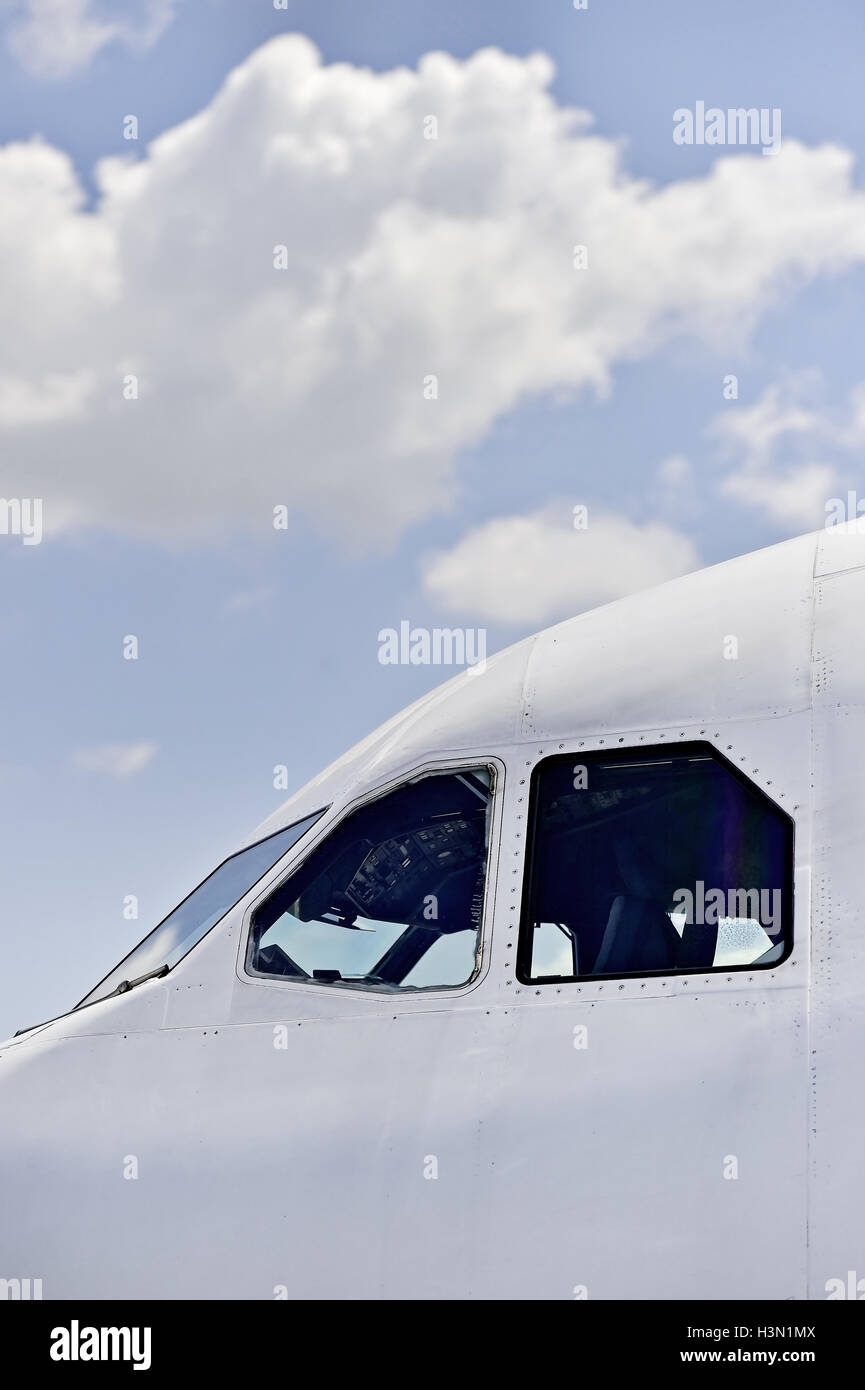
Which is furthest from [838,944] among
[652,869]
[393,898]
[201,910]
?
[201,910]

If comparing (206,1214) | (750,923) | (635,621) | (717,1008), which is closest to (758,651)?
(635,621)

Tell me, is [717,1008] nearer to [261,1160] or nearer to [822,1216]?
[822,1216]

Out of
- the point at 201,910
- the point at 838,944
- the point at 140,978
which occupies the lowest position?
the point at 140,978

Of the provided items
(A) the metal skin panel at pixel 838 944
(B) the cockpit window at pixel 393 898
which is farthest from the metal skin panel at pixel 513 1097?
(B) the cockpit window at pixel 393 898

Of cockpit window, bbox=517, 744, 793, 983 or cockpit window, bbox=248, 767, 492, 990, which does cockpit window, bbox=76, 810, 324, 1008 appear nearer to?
cockpit window, bbox=248, 767, 492, 990

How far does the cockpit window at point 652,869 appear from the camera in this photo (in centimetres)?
702

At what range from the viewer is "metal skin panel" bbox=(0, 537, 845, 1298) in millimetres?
6441

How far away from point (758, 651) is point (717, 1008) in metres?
2.01

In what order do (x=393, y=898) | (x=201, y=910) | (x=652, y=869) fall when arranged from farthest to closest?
(x=201, y=910) < (x=393, y=898) < (x=652, y=869)

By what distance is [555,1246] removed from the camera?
653 cm

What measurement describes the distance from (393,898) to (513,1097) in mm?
1445

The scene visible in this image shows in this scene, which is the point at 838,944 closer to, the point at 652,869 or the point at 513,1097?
the point at 652,869

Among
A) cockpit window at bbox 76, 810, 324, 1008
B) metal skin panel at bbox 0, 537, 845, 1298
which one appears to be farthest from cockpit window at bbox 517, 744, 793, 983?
cockpit window at bbox 76, 810, 324, 1008

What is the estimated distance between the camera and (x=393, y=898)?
25.5 ft
